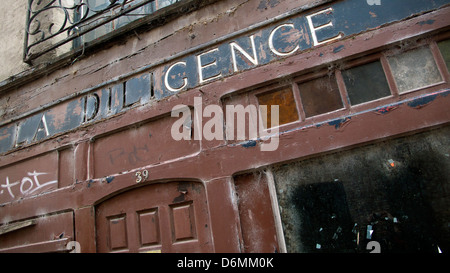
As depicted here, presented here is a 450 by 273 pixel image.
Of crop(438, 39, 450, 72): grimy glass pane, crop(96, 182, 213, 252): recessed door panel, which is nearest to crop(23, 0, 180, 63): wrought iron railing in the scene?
crop(96, 182, 213, 252): recessed door panel

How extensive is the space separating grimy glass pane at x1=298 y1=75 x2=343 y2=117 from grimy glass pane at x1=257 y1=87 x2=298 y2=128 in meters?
0.10

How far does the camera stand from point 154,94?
121 inches

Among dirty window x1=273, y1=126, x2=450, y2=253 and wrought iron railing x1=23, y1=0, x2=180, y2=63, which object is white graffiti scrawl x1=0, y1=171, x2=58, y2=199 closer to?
wrought iron railing x1=23, y1=0, x2=180, y2=63

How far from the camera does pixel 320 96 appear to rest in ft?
7.98

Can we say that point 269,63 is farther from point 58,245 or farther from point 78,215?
point 58,245

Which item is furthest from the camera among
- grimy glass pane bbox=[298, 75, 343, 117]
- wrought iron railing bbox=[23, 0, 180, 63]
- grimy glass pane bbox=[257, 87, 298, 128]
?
wrought iron railing bbox=[23, 0, 180, 63]

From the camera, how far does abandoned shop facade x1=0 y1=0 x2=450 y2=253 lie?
2.12 meters

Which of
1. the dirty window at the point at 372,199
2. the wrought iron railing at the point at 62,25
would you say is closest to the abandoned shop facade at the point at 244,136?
the dirty window at the point at 372,199

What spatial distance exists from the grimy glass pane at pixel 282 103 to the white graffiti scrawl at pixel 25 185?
2.58m

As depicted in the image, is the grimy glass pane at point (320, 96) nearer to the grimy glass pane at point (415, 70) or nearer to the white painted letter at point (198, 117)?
the grimy glass pane at point (415, 70)

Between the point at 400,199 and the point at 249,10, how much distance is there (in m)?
2.21

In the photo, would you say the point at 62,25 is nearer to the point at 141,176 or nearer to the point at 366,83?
the point at 141,176

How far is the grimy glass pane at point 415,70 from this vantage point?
85.4 inches
